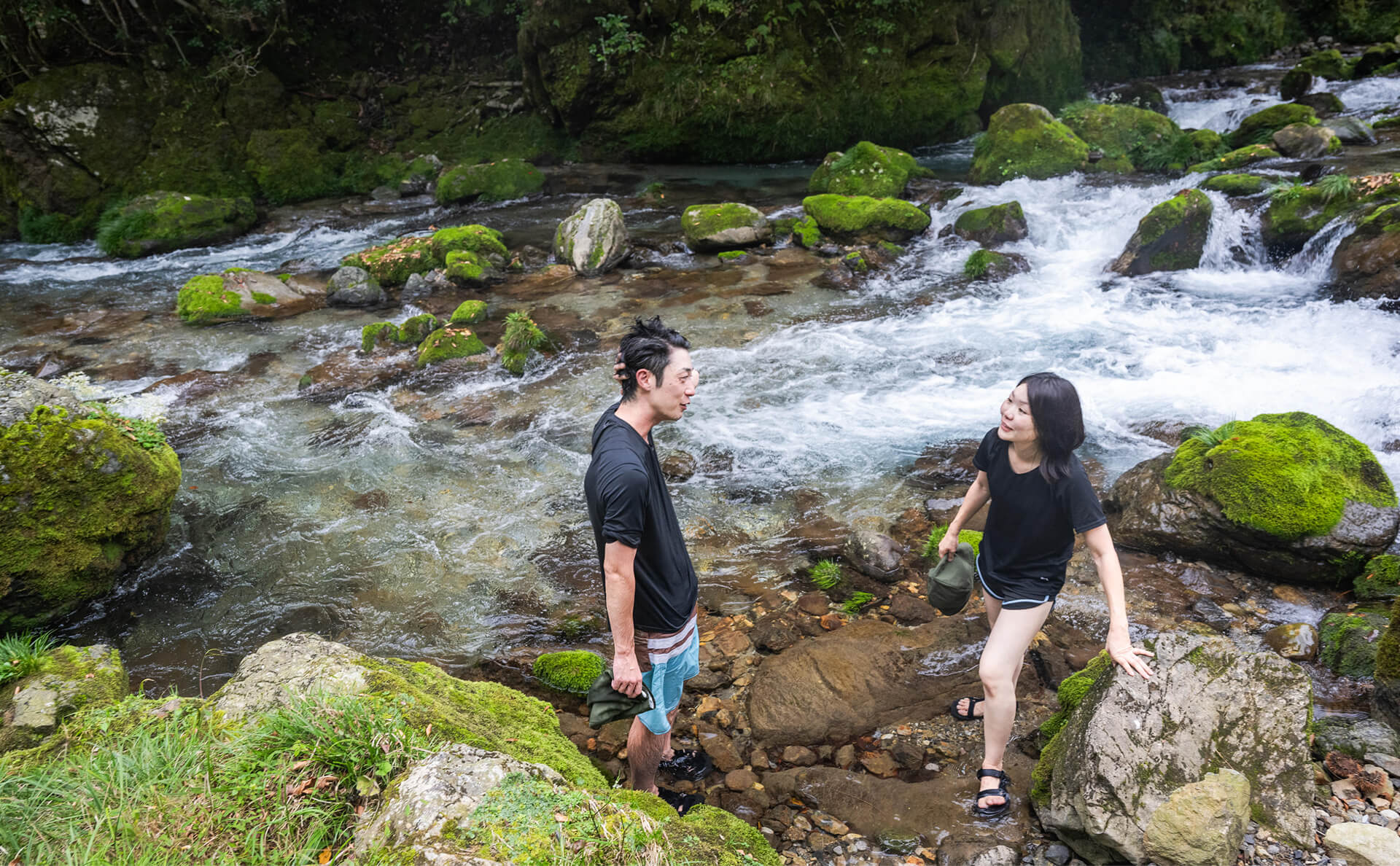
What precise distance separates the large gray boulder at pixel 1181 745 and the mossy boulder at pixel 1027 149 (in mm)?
13480

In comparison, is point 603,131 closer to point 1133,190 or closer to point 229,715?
point 1133,190

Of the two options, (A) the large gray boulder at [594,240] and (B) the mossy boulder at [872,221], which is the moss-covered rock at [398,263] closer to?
(A) the large gray boulder at [594,240]

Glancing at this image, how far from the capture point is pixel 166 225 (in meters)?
15.2

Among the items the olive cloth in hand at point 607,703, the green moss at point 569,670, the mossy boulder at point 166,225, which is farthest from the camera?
the mossy boulder at point 166,225

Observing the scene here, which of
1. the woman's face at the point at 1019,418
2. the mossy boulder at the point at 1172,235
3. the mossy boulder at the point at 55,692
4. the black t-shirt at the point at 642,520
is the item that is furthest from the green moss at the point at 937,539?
the mossy boulder at the point at 1172,235

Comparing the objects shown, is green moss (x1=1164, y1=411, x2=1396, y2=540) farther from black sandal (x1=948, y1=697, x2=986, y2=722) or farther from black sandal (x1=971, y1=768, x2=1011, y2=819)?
black sandal (x1=971, y1=768, x2=1011, y2=819)

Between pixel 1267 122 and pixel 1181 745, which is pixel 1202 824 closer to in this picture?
pixel 1181 745

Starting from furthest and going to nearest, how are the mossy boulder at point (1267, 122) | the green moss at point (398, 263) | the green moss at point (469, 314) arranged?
1. the mossy boulder at point (1267, 122)
2. the green moss at point (398, 263)
3. the green moss at point (469, 314)

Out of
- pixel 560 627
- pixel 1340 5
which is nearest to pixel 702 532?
pixel 560 627

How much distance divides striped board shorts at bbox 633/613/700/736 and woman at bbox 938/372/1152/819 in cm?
139

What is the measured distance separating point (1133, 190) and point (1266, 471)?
383 inches

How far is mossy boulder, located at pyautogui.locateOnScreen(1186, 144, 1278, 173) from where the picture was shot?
526 inches

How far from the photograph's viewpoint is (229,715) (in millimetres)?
2941

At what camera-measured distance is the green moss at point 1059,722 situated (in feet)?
11.9
